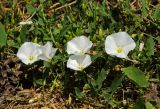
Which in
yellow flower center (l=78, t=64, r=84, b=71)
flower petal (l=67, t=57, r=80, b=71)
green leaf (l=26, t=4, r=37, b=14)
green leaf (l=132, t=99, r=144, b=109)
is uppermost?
green leaf (l=26, t=4, r=37, b=14)

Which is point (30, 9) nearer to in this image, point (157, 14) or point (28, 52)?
point (28, 52)

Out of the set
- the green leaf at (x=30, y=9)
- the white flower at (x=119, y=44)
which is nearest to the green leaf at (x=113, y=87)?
the white flower at (x=119, y=44)

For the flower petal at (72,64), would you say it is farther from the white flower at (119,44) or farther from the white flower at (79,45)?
the white flower at (119,44)

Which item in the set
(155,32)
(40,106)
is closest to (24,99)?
(40,106)

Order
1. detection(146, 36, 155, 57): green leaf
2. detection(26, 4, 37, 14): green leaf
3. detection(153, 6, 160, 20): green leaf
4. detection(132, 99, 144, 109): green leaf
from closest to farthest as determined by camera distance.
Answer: detection(132, 99, 144, 109): green leaf, detection(146, 36, 155, 57): green leaf, detection(153, 6, 160, 20): green leaf, detection(26, 4, 37, 14): green leaf

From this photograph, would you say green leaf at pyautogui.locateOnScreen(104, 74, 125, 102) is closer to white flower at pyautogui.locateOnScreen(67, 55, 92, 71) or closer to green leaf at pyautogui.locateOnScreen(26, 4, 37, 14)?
white flower at pyautogui.locateOnScreen(67, 55, 92, 71)

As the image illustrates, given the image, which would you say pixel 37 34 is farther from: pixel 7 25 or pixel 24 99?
pixel 24 99

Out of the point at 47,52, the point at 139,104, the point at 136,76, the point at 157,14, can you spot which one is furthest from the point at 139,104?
the point at 157,14

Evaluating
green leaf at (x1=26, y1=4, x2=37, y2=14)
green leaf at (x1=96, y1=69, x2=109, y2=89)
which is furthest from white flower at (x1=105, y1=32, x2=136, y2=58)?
green leaf at (x1=26, y1=4, x2=37, y2=14)
